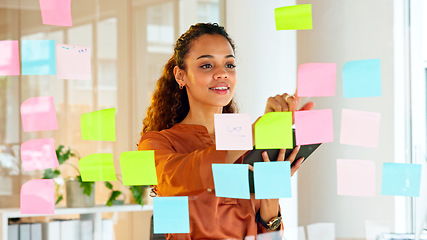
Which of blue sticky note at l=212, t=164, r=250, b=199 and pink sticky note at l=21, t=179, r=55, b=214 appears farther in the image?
pink sticky note at l=21, t=179, r=55, b=214

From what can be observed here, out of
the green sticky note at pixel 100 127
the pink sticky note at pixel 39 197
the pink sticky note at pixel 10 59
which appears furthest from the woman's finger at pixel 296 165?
the pink sticky note at pixel 10 59

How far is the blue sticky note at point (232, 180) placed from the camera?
46.5 inches

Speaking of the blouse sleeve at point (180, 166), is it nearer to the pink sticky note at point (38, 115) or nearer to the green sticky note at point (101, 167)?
the green sticky note at point (101, 167)

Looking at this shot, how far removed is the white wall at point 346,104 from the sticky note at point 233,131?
0.60 feet

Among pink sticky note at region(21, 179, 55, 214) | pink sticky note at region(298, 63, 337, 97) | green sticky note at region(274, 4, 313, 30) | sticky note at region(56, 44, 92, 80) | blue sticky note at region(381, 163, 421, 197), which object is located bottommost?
pink sticky note at region(21, 179, 55, 214)

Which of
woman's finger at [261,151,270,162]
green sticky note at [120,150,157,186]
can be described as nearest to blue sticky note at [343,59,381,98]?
woman's finger at [261,151,270,162]

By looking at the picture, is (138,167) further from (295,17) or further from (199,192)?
(295,17)

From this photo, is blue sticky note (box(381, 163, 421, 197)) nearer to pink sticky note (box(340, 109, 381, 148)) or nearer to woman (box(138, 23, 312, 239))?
pink sticky note (box(340, 109, 381, 148))

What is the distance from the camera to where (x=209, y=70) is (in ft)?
3.92

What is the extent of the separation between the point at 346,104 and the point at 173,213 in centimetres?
47

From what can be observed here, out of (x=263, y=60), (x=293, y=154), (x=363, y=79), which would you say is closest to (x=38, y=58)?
(x=263, y=60)

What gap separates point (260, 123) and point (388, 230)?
428 millimetres

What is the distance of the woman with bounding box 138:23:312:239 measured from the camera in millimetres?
1194

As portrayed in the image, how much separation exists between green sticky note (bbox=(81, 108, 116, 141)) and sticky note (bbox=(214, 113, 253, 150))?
31 centimetres
